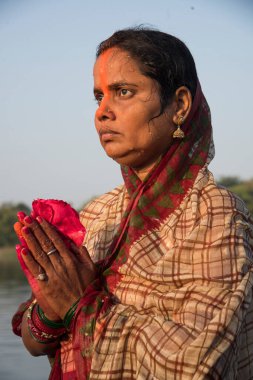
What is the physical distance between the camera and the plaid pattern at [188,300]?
2811 millimetres

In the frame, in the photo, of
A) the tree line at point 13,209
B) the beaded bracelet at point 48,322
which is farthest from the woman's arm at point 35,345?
the tree line at point 13,209

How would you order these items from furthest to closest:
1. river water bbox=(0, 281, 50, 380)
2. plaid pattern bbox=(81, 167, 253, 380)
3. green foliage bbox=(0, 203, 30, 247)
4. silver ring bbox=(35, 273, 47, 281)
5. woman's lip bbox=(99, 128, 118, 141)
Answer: green foliage bbox=(0, 203, 30, 247)
river water bbox=(0, 281, 50, 380)
woman's lip bbox=(99, 128, 118, 141)
silver ring bbox=(35, 273, 47, 281)
plaid pattern bbox=(81, 167, 253, 380)

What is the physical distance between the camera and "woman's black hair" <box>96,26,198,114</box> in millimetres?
3137

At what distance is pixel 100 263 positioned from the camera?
10.6ft

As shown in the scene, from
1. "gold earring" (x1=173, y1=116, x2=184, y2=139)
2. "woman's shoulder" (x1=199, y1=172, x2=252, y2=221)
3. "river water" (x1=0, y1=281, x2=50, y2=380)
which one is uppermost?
"gold earring" (x1=173, y1=116, x2=184, y2=139)

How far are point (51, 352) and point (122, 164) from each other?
0.79 metres

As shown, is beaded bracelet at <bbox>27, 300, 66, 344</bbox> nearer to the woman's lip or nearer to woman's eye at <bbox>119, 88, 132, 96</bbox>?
the woman's lip

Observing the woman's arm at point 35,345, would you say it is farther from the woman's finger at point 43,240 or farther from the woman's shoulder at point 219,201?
the woman's shoulder at point 219,201

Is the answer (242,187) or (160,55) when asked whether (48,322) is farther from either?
(242,187)

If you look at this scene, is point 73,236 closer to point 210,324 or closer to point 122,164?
point 122,164

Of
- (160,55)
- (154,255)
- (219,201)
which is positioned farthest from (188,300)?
(160,55)

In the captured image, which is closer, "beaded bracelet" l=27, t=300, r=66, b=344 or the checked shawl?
the checked shawl

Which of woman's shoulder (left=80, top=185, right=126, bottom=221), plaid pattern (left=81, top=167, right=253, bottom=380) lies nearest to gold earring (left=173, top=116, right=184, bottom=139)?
plaid pattern (left=81, top=167, right=253, bottom=380)

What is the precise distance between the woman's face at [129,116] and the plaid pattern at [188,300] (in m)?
0.23
